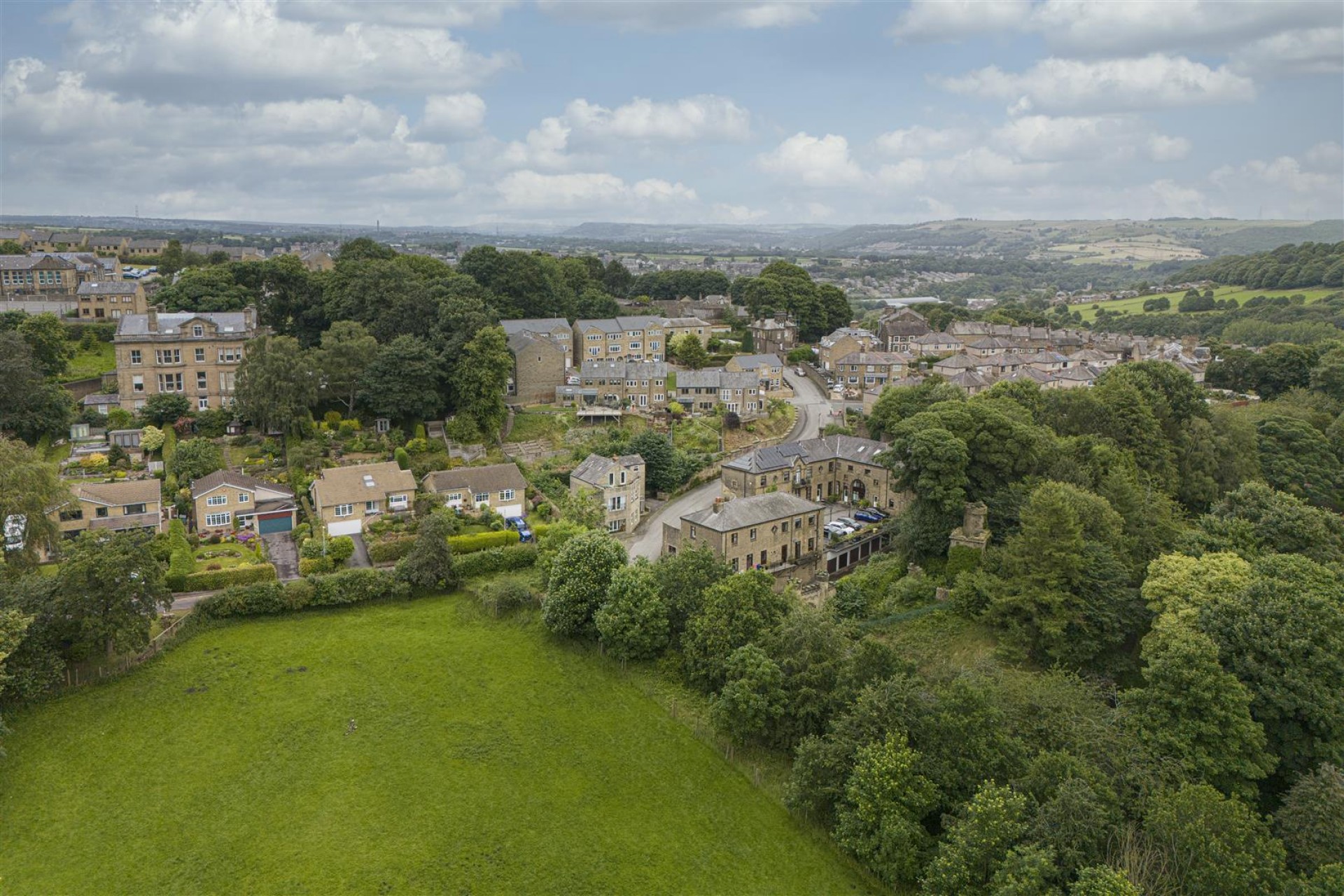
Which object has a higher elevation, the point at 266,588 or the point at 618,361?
the point at 618,361

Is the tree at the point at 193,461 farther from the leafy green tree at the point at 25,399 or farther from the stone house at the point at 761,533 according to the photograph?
the stone house at the point at 761,533

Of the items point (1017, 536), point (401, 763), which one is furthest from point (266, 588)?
point (1017, 536)

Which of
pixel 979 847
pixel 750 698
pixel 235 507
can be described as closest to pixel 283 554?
pixel 235 507

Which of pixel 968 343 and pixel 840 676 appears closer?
pixel 840 676

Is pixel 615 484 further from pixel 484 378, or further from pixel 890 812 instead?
pixel 890 812

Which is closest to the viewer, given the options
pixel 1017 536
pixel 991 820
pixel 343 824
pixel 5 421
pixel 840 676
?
pixel 991 820

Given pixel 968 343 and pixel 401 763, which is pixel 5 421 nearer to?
pixel 401 763
